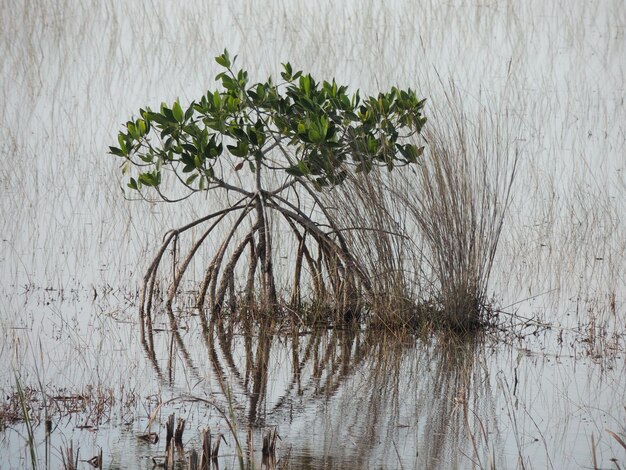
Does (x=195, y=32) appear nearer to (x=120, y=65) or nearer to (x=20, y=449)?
→ (x=120, y=65)

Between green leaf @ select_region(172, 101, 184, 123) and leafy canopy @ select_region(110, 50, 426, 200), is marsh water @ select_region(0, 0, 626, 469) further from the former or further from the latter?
green leaf @ select_region(172, 101, 184, 123)

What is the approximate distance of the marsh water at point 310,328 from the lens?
12.5 ft

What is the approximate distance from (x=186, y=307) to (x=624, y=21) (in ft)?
25.7

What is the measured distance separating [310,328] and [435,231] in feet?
2.94

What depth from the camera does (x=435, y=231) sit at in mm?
5656

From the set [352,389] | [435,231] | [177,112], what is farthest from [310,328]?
[177,112]

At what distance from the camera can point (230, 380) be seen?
14.8 feet

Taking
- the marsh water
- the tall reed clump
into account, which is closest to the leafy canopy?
the tall reed clump

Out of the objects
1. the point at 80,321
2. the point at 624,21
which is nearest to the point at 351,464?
the point at 80,321

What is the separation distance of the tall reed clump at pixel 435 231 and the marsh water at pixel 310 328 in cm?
22

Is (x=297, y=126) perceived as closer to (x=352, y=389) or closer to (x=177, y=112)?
(x=177, y=112)

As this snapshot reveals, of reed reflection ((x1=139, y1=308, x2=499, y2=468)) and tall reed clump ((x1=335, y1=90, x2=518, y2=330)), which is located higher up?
tall reed clump ((x1=335, y1=90, x2=518, y2=330))

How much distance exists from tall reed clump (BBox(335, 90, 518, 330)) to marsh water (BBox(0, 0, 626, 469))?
224mm

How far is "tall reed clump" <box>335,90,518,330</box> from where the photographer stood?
5.64 meters
